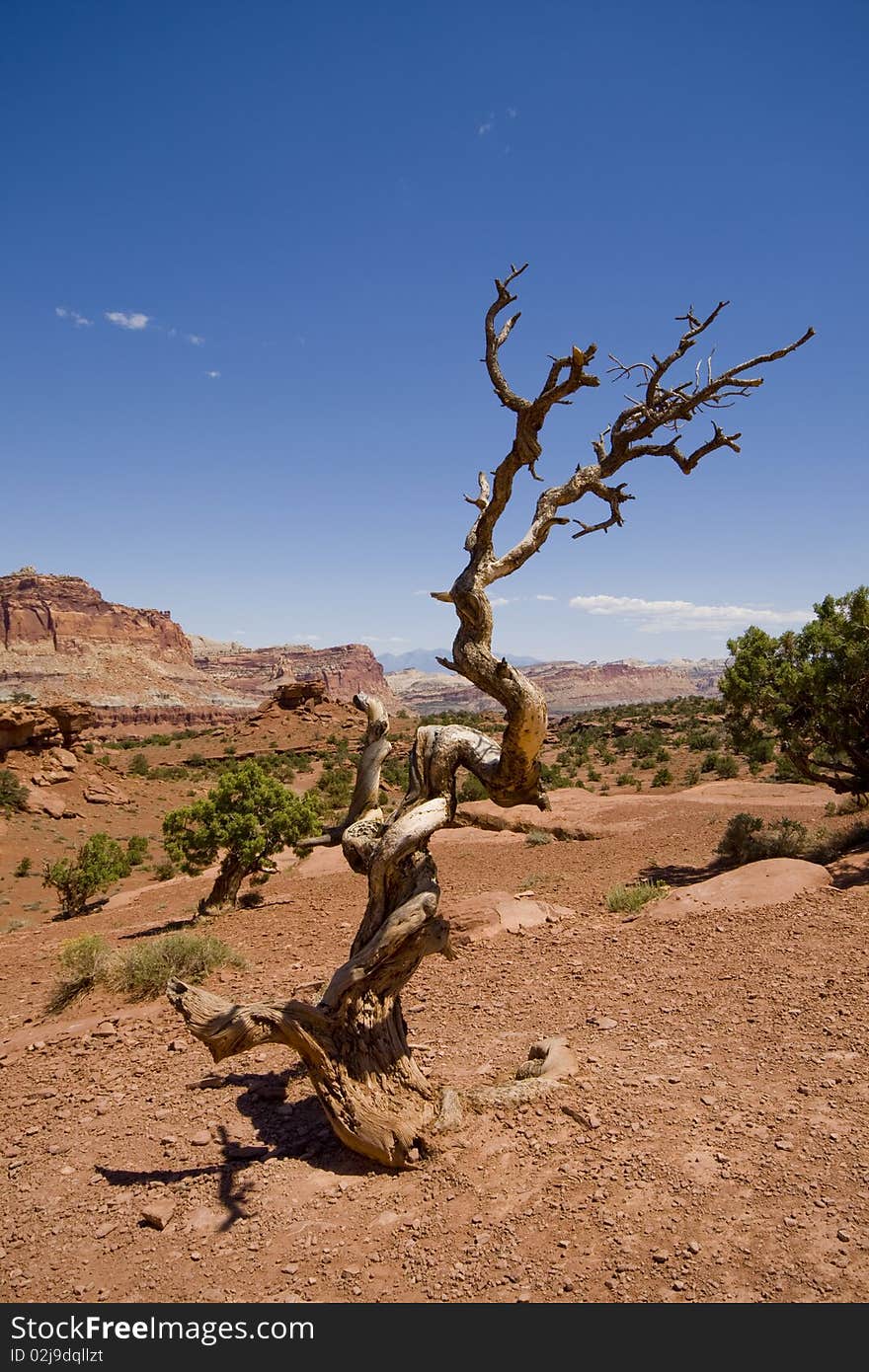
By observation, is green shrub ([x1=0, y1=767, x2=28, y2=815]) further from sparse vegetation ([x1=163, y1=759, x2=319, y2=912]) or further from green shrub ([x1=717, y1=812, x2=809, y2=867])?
green shrub ([x1=717, y1=812, x2=809, y2=867])

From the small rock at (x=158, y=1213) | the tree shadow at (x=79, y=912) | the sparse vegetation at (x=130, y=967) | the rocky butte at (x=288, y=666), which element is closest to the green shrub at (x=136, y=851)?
the tree shadow at (x=79, y=912)

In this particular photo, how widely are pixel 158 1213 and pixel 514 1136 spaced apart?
2.43 meters

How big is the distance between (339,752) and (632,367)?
4358 centimetres

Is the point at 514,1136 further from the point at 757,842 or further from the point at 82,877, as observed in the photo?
the point at 82,877

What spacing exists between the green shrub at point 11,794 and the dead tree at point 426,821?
29443 mm

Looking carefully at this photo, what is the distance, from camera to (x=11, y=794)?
3055cm

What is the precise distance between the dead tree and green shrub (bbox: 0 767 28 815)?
96.6ft

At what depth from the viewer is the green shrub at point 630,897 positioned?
34.9 feet

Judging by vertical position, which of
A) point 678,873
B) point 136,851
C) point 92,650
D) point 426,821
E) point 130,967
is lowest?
point 136,851

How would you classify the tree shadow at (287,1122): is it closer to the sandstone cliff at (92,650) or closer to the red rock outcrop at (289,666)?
the sandstone cliff at (92,650)

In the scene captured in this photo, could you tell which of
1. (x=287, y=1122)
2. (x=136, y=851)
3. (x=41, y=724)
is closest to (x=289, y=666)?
(x=41, y=724)

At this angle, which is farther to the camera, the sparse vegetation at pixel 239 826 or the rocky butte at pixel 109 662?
the rocky butte at pixel 109 662
